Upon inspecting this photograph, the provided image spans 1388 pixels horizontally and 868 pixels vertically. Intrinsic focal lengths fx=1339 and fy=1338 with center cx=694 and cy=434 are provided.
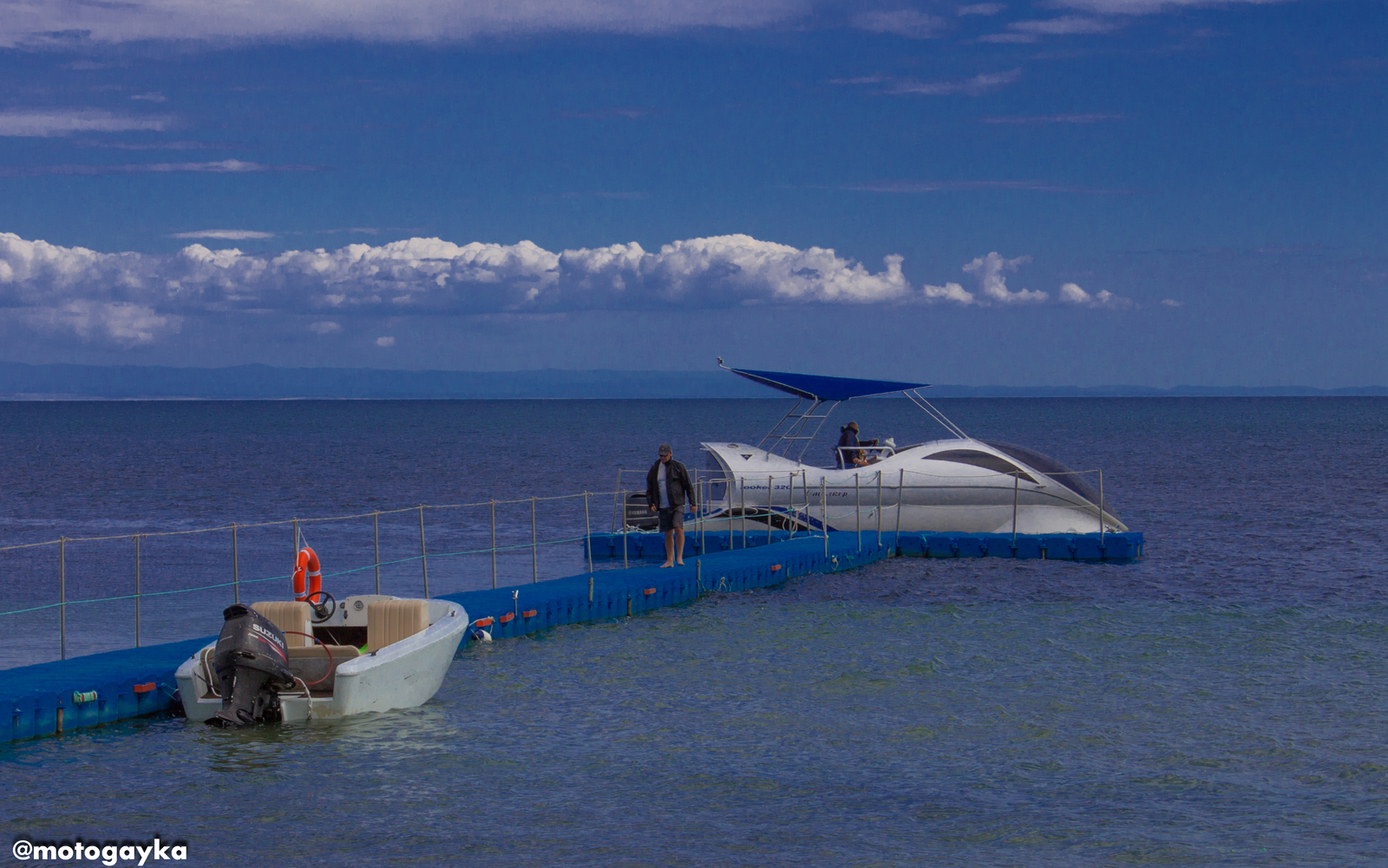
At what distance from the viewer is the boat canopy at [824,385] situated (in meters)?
30.1

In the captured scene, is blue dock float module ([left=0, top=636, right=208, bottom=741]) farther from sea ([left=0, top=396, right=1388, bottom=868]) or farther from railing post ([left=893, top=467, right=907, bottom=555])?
railing post ([left=893, top=467, right=907, bottom=555])

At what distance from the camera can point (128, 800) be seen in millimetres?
10938

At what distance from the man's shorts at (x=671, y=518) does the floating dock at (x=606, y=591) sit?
724 millimetres

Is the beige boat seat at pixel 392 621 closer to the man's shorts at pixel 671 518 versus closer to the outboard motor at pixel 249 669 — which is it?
the outboard motor at pixel 249 669

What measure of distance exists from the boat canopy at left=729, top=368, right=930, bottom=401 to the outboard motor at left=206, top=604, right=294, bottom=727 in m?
18.6

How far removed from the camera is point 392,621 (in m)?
14.0

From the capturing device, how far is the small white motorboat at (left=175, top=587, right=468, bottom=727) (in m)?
12.4

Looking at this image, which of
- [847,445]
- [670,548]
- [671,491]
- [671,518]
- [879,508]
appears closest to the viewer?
[671,491]

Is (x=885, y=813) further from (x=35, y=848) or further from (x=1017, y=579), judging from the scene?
(x=1017, y=579)

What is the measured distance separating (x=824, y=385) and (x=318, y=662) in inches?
723

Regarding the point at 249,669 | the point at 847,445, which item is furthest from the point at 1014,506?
the point at 249,669

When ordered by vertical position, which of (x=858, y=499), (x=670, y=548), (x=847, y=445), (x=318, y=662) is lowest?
(x=318, y=662)

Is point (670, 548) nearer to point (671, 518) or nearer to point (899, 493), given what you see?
A: point (671, 518)
